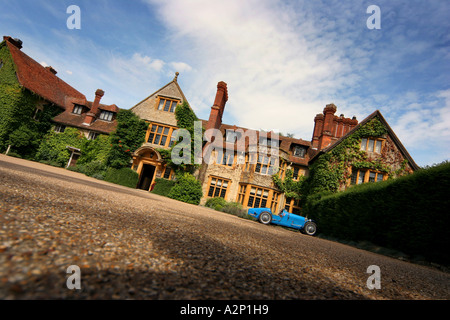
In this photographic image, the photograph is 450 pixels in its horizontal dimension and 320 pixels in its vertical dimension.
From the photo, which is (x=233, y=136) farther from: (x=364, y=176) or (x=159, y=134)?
(x=364, y=176)

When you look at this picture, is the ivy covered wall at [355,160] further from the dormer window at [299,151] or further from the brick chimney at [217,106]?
the brick chimney at [217,106]

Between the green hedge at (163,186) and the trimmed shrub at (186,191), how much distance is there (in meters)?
0.63

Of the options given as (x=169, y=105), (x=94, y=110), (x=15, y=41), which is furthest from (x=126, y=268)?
(x=15, y=41)

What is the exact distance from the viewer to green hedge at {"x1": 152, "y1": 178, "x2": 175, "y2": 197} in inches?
656

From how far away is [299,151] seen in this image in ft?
70.9

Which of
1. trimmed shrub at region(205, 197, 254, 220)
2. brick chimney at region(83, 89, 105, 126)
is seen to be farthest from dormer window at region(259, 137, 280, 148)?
brick chimney at region(83, 89, 105, 126)

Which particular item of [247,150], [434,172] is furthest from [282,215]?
[247,150]

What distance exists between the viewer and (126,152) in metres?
18.2

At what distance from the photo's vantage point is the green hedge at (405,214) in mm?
6836

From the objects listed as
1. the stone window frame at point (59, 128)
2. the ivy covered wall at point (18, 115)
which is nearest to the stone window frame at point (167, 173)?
the stone window frame at point (59, 128)

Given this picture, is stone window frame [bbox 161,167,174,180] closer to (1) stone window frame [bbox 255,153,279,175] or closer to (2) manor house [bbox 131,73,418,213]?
(2) manor house [bbox 131,73,418,213]

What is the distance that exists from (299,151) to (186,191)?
41.8 feet
